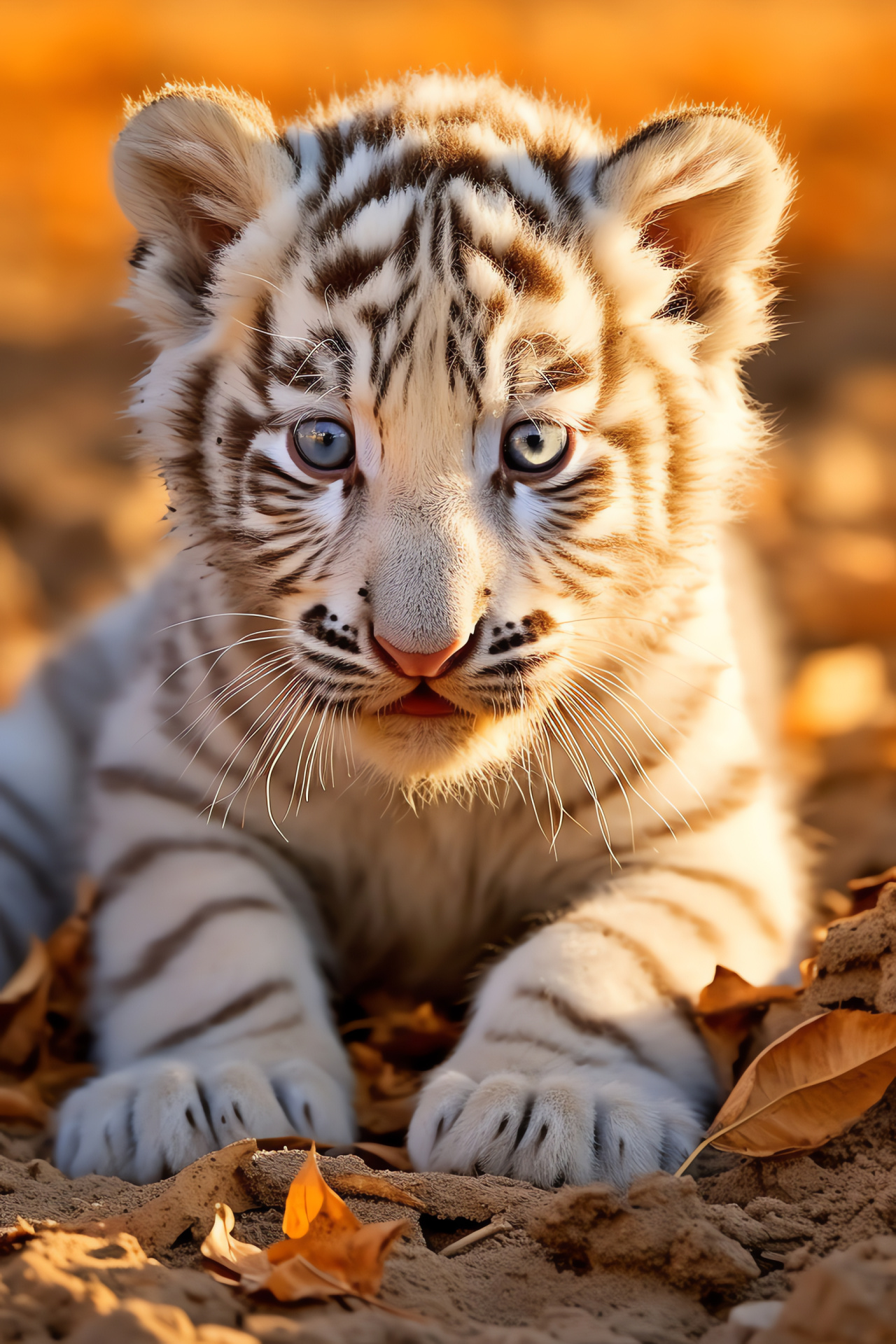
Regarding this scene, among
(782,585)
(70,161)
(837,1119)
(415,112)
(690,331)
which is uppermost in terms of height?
(70,161)

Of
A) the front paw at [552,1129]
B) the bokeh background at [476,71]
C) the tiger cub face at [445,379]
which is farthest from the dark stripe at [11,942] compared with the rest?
the bokeh background at [476,71]

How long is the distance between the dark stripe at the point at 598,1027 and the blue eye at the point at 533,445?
66cm

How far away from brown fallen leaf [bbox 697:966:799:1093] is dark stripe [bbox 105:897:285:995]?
2.10ft

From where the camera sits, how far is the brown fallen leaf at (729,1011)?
1590mm

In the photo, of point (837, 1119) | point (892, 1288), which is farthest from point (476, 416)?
point (892, 1288)

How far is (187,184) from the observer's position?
172cm

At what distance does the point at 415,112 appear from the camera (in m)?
1.78

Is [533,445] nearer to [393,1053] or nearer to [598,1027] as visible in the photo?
[598,1027]

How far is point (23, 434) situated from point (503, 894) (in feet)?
10.7

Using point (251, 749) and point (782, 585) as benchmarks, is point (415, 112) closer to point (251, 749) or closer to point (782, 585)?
point (251, 749)

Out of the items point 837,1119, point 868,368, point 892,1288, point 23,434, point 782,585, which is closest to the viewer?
point 892,1288

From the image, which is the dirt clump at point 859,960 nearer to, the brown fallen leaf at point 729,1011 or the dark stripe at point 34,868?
the brown fallen leaf at point 729,1011

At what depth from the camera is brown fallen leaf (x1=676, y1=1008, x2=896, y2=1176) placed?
1304 mm

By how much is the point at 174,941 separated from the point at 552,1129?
649 mm
